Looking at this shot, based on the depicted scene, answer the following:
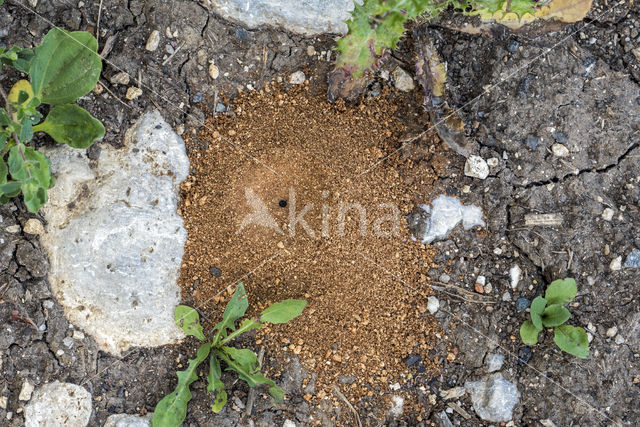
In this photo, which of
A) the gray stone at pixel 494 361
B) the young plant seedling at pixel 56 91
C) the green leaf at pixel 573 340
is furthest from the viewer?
the gray stone at pixel 494 361

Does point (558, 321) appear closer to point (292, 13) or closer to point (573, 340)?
point (573, 340)

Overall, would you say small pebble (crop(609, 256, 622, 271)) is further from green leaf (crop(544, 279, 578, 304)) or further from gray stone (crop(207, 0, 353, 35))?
gray stone (crop(207, 0, 353, 35))

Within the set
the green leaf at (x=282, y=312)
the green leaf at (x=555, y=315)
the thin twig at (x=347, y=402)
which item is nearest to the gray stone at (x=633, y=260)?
the green leaf at (x=555, y=315)

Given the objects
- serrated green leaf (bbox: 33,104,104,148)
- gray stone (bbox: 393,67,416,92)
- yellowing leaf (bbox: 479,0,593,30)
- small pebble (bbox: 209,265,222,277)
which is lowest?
small pebble (bbox: 209,265,222,277)

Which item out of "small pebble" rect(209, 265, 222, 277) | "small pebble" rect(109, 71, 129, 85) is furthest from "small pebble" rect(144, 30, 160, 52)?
"small pebble" rect(209, 265, 222, 277)

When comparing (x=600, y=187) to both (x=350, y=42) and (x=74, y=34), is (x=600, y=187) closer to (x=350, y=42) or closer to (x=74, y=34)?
(x=350, y=42)

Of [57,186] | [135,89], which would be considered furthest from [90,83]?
[57,186]

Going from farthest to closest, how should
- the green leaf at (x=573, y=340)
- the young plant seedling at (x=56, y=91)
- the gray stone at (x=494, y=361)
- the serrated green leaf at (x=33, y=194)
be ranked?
the gray stone at (x=494, y=361) → the green leaf at (x=573, y=340) → the young plant seedling at (x=56, y=91) → the serrated green leaf at (x=33, y=194)

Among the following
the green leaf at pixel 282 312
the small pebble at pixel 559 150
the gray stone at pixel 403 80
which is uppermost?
the gray stone at pixel 403 80

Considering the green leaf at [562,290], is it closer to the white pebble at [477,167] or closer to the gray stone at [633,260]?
the gray stone at [633,260]
